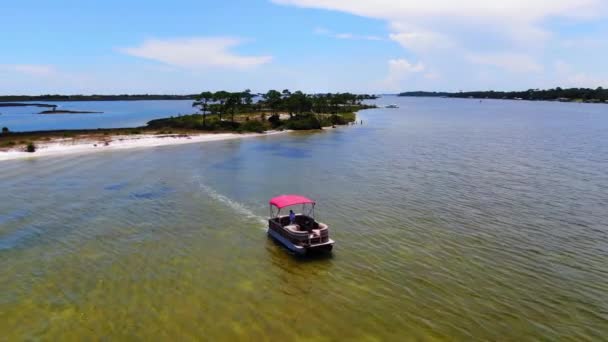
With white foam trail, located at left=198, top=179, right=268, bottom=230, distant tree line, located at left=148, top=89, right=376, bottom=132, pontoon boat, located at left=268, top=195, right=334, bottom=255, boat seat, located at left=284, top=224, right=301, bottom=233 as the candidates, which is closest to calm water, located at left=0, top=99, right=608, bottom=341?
white foam trail, located at left=198, top=179, right=268, bottom=230

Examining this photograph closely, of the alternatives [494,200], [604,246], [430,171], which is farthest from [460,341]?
[430,171]

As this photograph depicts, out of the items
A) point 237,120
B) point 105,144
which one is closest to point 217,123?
point 237,120

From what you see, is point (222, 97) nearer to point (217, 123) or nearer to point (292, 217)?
point (217, 123)

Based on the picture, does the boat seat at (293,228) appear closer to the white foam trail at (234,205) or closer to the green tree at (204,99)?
the white foam trail at (234,205)

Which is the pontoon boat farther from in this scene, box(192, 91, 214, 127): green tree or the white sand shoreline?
box(192, 91, 214, 127): green tree

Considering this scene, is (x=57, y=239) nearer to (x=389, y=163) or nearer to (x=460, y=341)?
(x=460, y=341)

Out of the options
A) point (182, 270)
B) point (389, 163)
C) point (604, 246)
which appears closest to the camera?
point (182, 270)

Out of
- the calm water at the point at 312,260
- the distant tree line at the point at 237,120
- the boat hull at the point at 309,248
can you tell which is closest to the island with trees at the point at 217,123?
the distant tree line at the point at 237,120
